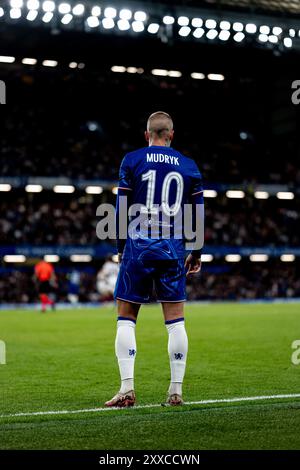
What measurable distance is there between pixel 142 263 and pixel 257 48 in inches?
1004

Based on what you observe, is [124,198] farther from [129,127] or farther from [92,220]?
[129,127]

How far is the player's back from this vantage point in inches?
237

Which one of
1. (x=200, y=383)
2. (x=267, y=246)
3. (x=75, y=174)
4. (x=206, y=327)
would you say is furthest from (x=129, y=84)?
(x=200, y=383)

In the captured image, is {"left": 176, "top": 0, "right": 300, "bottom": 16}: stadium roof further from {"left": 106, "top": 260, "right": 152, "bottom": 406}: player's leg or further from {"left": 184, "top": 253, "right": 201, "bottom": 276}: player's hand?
{"left": 106, "top": 260, "right": 152, "bottom": 406}: player's leg

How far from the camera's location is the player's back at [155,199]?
6.02m

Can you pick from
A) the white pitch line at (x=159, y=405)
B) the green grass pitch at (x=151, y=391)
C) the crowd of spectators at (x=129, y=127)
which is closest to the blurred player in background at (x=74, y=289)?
the crowd of spectators at (x=129, y=127)

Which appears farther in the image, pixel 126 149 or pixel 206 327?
pixel 126 149

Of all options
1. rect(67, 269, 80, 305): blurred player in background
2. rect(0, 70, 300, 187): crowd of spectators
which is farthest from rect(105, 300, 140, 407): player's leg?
rect(0, 70, 300, 187): crowd of spectators

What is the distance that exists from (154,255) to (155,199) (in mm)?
480

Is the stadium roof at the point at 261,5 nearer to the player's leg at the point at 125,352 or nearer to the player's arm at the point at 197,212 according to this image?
the player's arm at the point at 197,212

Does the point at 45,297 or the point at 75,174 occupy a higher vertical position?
the point at 75,174

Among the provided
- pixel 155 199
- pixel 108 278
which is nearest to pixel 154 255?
pixel 155 199

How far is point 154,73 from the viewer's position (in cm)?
3588

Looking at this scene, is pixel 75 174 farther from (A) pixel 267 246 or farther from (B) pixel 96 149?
(A) pixel 267 246
